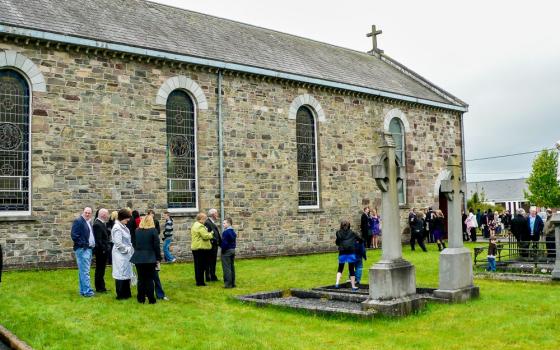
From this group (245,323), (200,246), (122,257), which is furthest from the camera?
(200,246)

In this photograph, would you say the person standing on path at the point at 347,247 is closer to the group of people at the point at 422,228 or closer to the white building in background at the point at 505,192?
the group of people at the point at 422,228

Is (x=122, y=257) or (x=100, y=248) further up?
(x=100, y=248)

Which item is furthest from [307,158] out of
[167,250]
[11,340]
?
[11,340]

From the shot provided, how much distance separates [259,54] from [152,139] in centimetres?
633

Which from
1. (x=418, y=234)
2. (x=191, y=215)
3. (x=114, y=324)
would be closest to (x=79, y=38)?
(x=191, y=215)

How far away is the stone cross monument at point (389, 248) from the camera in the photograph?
387 inches

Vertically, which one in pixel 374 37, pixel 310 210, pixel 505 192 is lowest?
pixel 310 210

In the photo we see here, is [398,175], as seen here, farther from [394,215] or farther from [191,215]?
[191,215]

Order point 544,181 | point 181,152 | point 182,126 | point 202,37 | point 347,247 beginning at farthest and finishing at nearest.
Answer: point 544,181 → point 202,37 → point 182,126 → point 181,152 → point 347,247

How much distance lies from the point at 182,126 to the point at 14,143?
5155 mm

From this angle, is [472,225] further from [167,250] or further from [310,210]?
[167,250]

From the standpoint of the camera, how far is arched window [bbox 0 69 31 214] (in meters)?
15.0

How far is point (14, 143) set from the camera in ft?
50.0

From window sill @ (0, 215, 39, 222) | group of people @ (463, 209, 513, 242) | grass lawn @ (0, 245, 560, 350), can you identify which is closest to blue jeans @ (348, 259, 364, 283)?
grass lawn @ (0, 245, 560, 350)
